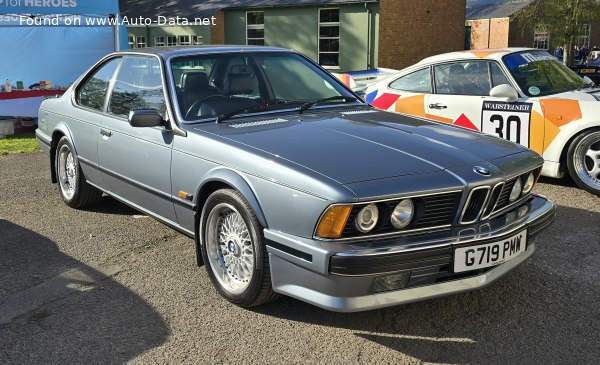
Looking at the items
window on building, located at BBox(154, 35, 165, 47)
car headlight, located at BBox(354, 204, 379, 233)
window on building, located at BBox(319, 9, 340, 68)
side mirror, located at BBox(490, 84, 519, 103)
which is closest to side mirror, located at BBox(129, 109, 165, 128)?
car headlight, located at BBox(354, 204, 379, 233)

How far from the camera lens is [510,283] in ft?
13.3

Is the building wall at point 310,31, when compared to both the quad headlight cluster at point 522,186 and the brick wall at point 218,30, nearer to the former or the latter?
the brick wall at point 218,30

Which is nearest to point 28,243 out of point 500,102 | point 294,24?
point 500,102

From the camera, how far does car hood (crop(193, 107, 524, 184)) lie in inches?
129

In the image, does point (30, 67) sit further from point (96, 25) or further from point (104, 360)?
point (104, 360)

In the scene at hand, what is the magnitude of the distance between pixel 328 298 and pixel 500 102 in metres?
4.26

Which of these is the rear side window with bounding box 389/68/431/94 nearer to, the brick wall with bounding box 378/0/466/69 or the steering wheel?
the steering wheel

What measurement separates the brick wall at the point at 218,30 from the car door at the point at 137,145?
705 inches

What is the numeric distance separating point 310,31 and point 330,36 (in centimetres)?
80

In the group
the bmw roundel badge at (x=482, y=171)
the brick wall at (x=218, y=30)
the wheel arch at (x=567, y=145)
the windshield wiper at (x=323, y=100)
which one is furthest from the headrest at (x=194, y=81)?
the brick wall at (x=218, y=30)

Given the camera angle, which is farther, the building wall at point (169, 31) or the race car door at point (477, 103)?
the building wall at point (169, 31)

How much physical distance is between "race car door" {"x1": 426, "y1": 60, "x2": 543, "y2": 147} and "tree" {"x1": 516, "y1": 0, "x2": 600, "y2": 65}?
38.7 ft

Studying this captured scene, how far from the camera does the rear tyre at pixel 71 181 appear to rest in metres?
5.72

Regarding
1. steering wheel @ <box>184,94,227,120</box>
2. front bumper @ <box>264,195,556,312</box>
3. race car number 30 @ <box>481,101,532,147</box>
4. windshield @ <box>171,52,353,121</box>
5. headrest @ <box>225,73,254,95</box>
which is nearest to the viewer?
front bumper @ <box>264,195,556,312</box>
